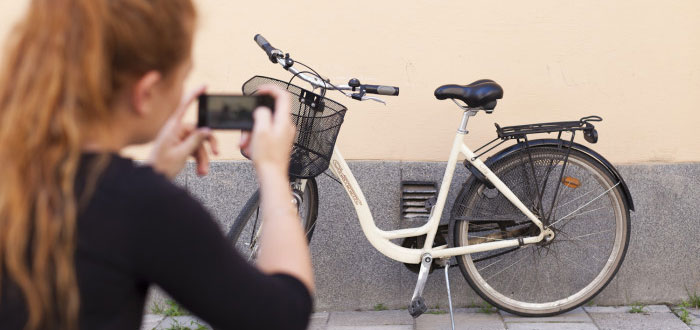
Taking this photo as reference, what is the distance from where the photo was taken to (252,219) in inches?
140

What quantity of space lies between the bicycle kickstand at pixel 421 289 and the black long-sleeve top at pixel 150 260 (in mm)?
2673

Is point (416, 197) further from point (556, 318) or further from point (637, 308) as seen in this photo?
point (637, 308)

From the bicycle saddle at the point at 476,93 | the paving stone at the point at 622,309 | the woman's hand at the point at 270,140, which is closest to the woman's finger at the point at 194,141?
the woman's hand at the point at 270,140

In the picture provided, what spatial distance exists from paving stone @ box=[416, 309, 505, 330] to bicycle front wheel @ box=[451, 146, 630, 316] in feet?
0.35

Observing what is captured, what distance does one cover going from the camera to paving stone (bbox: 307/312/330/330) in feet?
13.1

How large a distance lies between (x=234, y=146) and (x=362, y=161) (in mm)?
711

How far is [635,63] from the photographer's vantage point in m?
4.07

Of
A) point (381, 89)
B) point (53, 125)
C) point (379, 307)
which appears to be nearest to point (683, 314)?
point (379, 307)

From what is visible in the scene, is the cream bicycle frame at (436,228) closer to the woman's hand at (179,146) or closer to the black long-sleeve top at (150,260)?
the woman's hand at (179,146)

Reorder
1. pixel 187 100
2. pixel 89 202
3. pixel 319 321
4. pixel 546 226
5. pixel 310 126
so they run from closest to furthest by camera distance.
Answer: pixel 89 202
pixel 187 100
pixel 310 126
pixel 546 226
pixel 319 321

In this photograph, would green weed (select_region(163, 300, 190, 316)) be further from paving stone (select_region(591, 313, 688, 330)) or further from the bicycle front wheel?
paving stone (select_region(591, 313, 688, 330))

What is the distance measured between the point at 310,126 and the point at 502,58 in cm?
134

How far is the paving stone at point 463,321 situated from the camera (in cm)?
390

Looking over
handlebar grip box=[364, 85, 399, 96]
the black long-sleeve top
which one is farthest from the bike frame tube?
the black long-sleeve top
